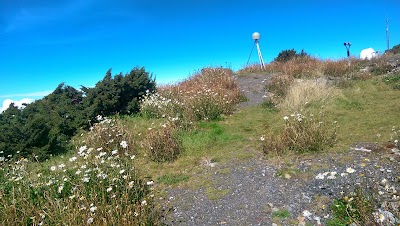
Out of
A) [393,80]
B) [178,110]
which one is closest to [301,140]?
[178,110]

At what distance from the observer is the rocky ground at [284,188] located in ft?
12.0

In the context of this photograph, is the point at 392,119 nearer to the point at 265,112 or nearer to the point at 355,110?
the point at 355,110

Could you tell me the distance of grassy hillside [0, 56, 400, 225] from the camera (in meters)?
3.62

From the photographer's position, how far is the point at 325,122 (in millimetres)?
6867

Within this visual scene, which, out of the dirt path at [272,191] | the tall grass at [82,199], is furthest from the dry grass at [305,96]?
the tall grass at [82,199]

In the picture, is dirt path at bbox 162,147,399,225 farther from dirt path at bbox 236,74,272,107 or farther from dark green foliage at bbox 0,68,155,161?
dirt path at bbox 236,74,272,107

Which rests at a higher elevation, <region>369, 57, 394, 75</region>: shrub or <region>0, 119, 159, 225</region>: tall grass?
<region>369, 57, 394, 75</region>: shrub

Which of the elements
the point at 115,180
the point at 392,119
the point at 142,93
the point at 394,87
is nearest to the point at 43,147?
the point at 115,180

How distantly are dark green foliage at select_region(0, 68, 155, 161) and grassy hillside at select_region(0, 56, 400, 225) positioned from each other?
19.0 inches

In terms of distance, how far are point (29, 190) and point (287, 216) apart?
3415mm

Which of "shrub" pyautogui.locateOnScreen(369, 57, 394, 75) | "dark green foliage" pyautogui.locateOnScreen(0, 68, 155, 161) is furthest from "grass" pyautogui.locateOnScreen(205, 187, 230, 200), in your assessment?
"shrub" pyautogui.locateOnScreen(369, 57, 394, 75)

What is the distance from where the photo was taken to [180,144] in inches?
254

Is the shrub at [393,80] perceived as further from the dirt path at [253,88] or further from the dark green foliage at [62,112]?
the dark green foliage at [62,112]

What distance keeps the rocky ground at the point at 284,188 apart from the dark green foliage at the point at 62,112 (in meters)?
3.74
